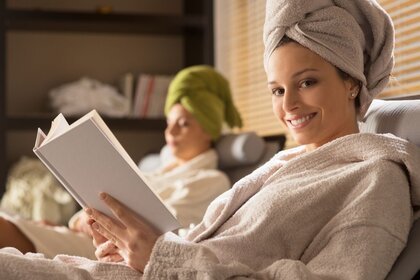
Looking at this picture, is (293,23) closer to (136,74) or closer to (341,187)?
(341,187)

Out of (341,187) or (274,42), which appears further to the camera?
(274,42)

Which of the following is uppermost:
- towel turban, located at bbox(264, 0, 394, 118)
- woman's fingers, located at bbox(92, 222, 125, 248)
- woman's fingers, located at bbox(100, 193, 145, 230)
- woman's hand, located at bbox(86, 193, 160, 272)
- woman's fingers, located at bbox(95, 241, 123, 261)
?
towel turban, located at bbox(264, 0, 394, 118)

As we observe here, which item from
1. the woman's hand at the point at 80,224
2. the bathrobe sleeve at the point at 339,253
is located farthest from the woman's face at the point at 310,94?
the woman's hand at the point at 80,224

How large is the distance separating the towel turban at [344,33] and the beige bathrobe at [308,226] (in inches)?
7.5

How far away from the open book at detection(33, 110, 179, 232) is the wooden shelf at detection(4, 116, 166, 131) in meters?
2.91

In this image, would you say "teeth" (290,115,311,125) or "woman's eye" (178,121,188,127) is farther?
"woman's eye" (178,121,188,127)

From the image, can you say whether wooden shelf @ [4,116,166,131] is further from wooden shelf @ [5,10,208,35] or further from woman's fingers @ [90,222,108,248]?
woman's fingers @ [90,222,108,248]

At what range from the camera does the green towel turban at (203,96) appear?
348 centimetres

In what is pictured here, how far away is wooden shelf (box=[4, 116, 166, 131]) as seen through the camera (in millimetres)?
4469

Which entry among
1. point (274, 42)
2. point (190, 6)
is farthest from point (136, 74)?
point (274, 42)

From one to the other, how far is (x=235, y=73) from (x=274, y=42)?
2.97m

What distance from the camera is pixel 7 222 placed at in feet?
8.16

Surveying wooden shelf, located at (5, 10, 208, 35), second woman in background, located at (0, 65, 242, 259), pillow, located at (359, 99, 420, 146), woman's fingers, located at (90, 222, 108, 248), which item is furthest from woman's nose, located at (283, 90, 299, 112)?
wooden shelf, located at (5, 10, 208, 35)

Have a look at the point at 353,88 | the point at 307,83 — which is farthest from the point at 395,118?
the point at 307,83
